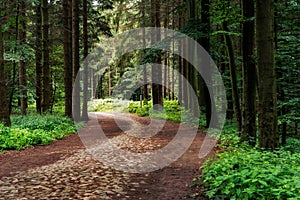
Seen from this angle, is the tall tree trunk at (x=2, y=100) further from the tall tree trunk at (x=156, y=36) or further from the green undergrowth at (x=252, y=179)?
the tall tree trunk at (x=156, y=36)

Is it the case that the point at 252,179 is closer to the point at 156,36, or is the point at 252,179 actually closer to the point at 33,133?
the point at 33,133

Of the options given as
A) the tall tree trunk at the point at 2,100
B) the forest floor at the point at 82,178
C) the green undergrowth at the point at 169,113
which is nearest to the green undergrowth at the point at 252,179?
the forest floor at the point at 82,178

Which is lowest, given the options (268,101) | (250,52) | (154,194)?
(154,194)

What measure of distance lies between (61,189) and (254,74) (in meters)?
6.42

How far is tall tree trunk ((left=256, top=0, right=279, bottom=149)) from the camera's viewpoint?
20.3ft

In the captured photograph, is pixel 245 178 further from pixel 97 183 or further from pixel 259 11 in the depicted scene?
pixel 259 11

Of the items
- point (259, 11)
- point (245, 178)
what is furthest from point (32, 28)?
point (245, 178)

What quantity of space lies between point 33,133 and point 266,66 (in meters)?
8.60

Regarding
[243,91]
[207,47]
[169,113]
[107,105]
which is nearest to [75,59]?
[207,47]

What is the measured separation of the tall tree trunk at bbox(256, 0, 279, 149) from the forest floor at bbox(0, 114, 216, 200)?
197 centimetres

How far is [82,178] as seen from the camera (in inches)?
235

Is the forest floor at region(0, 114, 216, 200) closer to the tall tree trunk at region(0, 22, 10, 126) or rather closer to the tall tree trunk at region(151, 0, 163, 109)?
the tall tree trunk at region(0, 22, 10, 126)

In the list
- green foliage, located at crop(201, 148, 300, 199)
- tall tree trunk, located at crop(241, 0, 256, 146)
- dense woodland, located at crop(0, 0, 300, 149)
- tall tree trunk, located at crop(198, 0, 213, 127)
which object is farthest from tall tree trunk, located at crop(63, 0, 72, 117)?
green foliage, located at crop(201, 148, 300, 199)

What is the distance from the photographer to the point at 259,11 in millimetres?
6285
